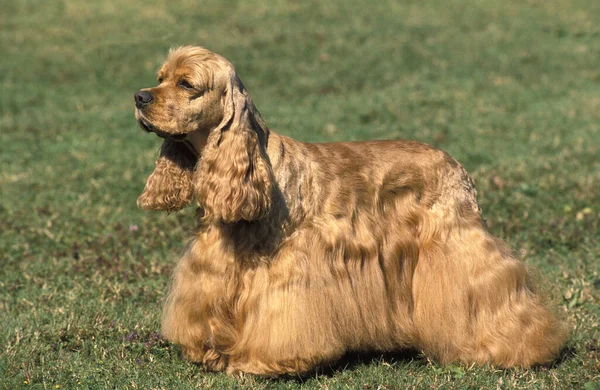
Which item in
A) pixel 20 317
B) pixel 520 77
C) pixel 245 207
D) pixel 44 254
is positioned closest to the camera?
pixel 245 207

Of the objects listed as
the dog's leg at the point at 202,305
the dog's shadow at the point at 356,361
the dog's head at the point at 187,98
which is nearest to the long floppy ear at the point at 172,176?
the dog's leg at the point at 202,305

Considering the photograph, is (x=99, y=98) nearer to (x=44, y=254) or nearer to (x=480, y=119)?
(x=480, y=119)

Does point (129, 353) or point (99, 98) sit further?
point (99, 98)

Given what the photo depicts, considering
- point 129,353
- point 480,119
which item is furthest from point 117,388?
point 480,119

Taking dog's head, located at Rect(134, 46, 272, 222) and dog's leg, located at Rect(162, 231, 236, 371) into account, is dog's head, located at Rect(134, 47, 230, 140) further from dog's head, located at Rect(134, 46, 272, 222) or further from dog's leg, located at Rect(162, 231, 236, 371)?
dog's leg, located at Rect(162, 231, 236, 371)

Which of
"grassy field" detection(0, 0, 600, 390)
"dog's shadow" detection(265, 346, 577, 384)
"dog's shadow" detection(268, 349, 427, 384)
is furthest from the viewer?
"grassy field" detection(0, 0, 600, 390)

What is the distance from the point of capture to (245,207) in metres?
5.24

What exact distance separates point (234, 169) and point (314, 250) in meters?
0.79

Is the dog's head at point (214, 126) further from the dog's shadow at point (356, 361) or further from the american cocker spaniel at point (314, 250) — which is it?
the dog's shadow at point (356, 361)

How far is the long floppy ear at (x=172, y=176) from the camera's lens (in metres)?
5.98

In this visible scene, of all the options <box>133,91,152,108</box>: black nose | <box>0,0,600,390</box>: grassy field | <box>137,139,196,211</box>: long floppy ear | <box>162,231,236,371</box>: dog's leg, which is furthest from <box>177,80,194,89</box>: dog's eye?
<box>0,0,600,390</box>: grassy field

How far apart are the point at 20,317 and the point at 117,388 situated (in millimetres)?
1754

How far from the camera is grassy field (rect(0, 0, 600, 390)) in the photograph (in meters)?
6.12

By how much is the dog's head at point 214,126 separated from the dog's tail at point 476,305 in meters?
1.42
